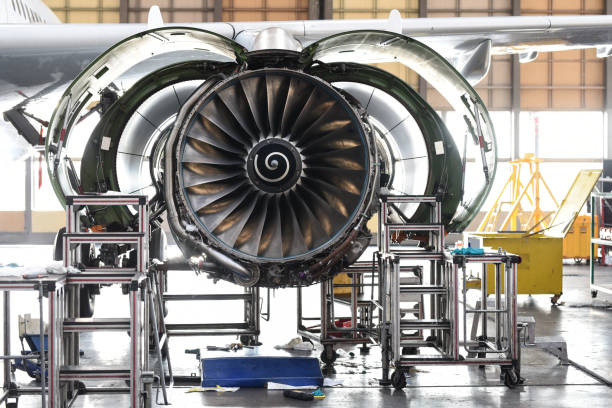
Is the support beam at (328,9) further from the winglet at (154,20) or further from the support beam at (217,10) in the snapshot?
the winglet at (154,20)

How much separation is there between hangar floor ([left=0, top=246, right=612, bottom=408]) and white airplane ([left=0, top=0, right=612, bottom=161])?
3027 millimetres

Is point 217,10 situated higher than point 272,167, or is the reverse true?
point 217,10

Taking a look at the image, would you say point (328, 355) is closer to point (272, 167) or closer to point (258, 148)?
point (272, 167)

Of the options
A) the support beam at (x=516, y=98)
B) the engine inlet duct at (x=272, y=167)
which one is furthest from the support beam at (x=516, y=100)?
the engine inlet duct at (x=272, y=167)

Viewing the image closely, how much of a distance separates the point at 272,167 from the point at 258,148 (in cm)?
19

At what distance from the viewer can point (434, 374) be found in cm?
686

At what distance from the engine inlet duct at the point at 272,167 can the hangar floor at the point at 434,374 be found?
42.0 inches

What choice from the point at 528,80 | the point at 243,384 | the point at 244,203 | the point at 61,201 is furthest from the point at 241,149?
the point at 528,80

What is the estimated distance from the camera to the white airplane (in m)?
9.21

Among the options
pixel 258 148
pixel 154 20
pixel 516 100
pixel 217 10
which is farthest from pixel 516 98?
pixel 258 148

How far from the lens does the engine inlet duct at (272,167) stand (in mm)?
5727

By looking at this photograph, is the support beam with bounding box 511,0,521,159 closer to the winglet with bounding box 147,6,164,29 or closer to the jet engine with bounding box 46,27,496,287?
the winglet with bounding box 147,6,164,29

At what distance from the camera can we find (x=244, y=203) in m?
5.92

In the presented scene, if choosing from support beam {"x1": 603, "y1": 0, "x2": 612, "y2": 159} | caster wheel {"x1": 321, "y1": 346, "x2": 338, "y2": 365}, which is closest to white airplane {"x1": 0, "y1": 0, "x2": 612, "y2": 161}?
caster wheel {"x1": 321, "y1": 346, "x2": 338, "y2": 365}
